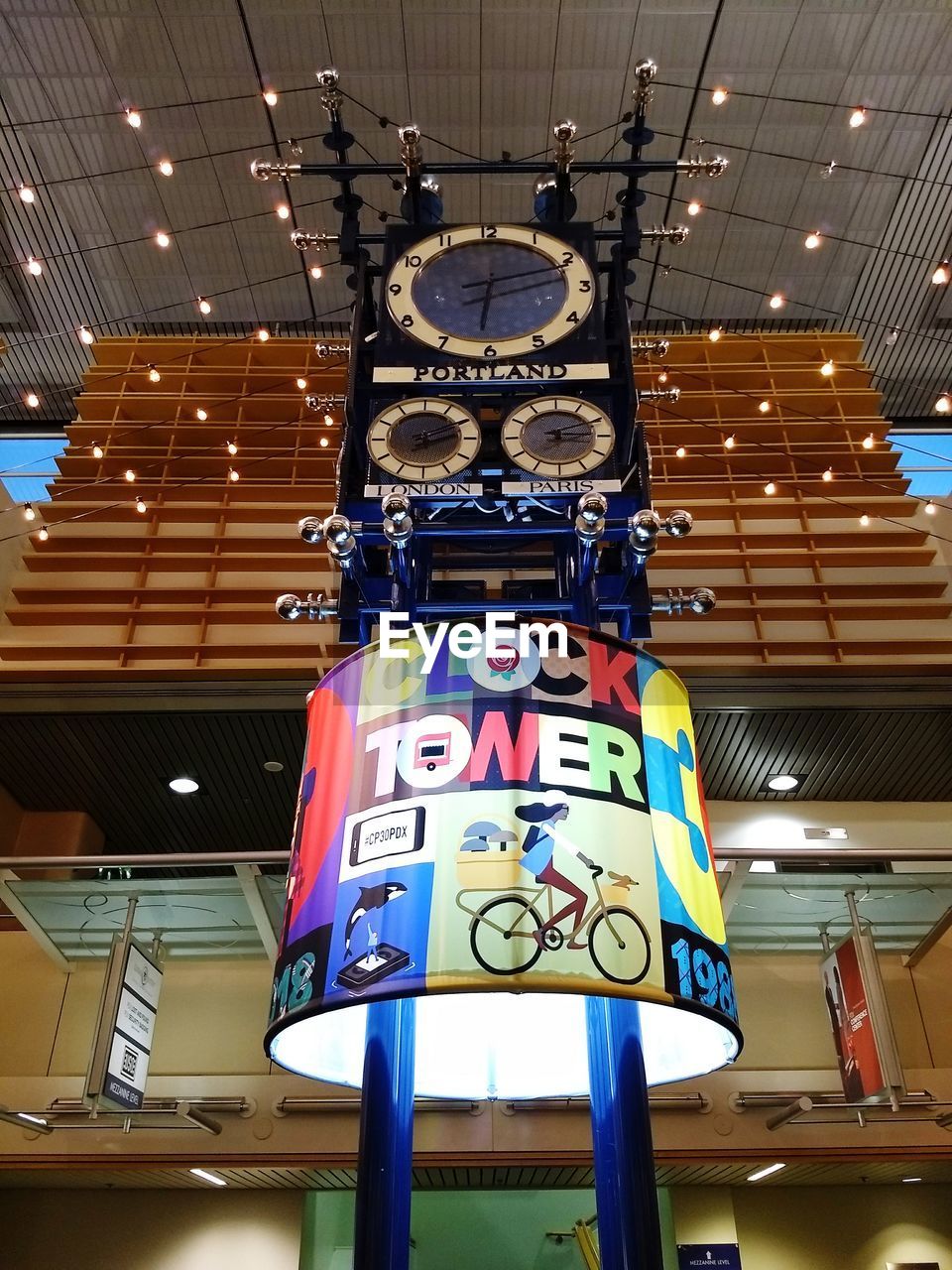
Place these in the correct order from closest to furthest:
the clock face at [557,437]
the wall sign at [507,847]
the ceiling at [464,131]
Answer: the wall sign at [507,847], the clock face at [557,437], the ceiling at [464,131]

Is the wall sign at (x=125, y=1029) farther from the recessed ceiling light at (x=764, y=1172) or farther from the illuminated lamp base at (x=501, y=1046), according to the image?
the recessed ceiling light at (x=764, y=1172)

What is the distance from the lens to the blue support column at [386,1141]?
1.66 meters

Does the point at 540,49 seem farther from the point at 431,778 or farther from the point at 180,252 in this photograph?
the point at 431,778

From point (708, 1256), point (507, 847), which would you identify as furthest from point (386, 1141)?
point (708, 1256)

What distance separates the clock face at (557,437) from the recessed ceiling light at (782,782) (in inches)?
197

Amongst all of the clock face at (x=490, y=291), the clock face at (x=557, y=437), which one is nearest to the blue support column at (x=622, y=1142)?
the clock face at (x=557, y=437)

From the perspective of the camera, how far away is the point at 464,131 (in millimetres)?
8305

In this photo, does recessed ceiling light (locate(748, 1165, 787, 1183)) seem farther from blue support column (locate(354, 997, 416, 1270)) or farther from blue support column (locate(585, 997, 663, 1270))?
blue support column (locate(354, 997, 416, 1270))

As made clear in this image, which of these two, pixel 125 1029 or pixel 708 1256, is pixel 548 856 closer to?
pixel 125 1029

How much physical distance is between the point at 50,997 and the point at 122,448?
16.1 ft

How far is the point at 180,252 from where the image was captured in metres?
9.08

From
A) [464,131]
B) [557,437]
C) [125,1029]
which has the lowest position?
[125,1029]

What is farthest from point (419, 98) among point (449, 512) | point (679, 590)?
point (449, 512)

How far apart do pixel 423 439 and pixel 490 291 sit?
623mm
